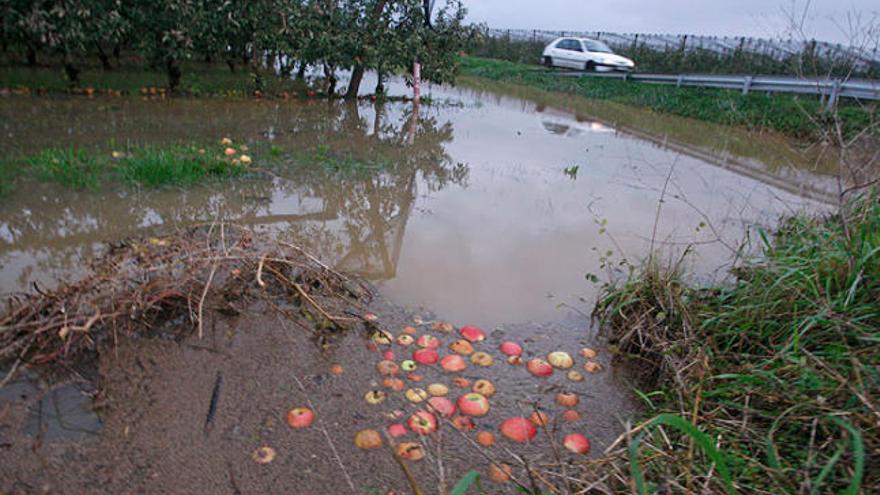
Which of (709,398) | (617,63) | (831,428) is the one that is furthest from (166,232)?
(617,63)

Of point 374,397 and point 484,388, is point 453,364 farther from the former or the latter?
point 374,397

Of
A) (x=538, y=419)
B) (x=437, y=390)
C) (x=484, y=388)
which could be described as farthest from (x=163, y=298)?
(x=538, y=419)

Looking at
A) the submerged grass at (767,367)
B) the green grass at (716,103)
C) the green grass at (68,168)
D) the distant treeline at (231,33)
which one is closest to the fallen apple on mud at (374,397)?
the submerged grass at (767,367)

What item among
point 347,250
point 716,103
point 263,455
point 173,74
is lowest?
point 263,455

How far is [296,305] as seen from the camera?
2971 millimetres

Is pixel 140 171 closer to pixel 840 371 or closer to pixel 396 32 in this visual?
pixel 840 371

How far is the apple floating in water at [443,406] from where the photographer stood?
7.58 feet

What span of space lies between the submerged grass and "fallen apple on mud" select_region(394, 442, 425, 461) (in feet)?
2.55

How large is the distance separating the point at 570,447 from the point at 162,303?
208cm

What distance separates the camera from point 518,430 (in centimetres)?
224

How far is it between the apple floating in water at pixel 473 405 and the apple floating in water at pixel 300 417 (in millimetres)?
652

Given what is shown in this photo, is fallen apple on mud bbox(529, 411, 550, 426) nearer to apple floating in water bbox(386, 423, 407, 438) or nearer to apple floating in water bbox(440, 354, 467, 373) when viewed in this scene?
apple floating in water bbox(440, 354, 467, 373)

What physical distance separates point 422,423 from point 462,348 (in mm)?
686

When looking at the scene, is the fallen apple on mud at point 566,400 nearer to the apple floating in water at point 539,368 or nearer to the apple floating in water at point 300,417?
the apple floating in water at point 539,368
